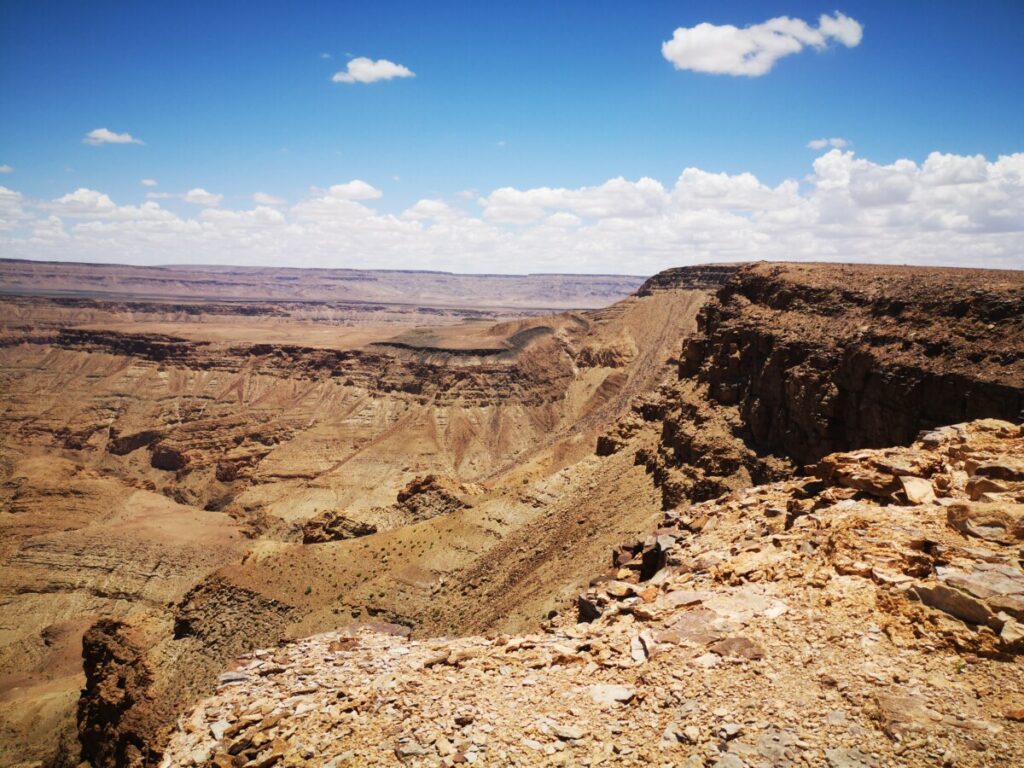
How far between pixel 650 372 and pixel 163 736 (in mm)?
82970

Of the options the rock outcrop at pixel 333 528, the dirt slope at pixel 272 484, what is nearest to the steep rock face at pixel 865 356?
the dirt slope at pixel 272 484

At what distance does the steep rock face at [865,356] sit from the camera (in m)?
22.9

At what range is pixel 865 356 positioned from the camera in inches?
1049

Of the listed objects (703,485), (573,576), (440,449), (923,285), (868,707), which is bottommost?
(440,449)

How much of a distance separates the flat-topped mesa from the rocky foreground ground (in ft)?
342

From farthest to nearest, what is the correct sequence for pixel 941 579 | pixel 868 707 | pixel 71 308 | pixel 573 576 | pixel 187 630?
pixel 71 308 → pixel 187 630 → pixel 573 576 → pixel 941 579 → pixel 868 707

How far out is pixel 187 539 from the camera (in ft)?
181

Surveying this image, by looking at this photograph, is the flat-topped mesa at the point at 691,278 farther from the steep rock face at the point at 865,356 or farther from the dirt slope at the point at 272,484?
the steep rock face at the point at 865,356

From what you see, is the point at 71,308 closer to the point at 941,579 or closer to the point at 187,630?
the point at 187,630

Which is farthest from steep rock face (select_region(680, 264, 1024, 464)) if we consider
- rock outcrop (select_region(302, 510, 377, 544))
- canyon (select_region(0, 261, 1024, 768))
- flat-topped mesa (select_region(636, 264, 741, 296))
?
flat-topped mesa (select_region(636, 264, 741, 296))

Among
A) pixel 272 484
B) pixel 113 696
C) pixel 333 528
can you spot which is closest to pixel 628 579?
pixel 113 696

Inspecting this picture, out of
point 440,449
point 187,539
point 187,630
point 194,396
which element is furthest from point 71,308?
point 187,630

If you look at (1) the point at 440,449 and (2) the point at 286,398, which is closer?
(1) the point at 440,449

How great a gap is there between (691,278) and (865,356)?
97.9 metres
